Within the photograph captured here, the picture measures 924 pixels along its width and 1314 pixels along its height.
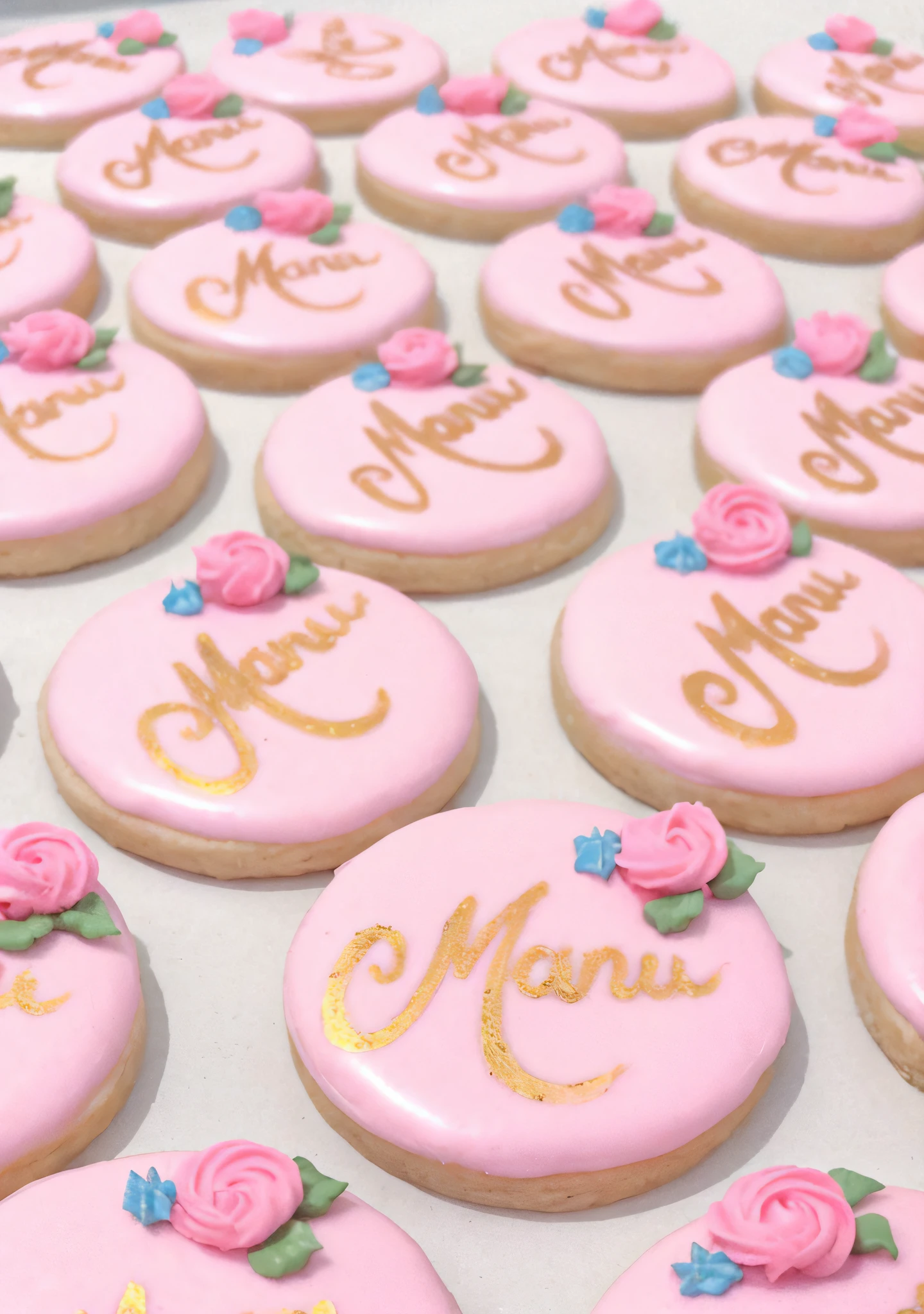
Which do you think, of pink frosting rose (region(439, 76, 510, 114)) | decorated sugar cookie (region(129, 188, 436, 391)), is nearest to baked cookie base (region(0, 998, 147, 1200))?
decorated sugar cookie (region(129, 188, 436, 391))

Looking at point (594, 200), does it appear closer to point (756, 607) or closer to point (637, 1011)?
point (756, 607)

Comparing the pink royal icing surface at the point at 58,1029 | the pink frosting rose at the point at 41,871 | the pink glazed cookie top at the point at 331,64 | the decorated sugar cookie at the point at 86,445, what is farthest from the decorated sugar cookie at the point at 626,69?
the pink royal icing surface at the point at 58,1029

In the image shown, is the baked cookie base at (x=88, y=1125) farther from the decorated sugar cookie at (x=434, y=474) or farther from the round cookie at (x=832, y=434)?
the round cookie at (x=832, y=434)

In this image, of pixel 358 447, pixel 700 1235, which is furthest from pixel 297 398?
pixel 700 1235

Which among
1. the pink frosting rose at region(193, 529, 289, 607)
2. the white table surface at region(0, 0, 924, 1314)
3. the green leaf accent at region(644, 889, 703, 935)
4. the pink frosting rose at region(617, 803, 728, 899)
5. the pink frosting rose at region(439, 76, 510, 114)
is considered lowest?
the white table surface at region(0, 0, 924, 1314)

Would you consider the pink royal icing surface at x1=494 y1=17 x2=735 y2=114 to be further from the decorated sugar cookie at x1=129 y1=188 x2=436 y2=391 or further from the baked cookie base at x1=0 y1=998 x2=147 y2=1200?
the baked cookie base at x1=0 y1=998 x2=147 y2=1200

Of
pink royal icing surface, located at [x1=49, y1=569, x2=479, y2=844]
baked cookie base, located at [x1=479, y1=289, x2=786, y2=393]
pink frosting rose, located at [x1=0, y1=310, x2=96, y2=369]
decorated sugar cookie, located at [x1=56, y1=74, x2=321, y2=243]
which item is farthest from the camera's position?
decorated sugar cookie, located at [x1=56, y1=74, x2=321, y2=243]
